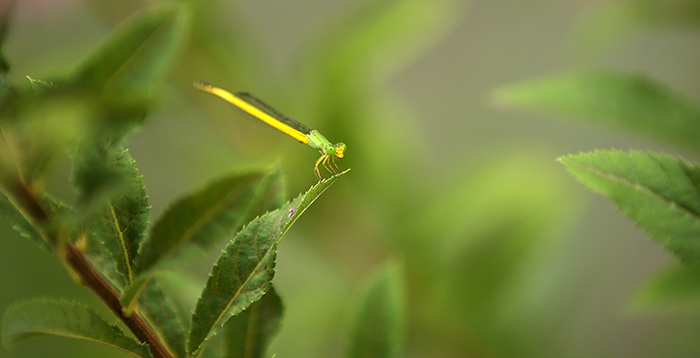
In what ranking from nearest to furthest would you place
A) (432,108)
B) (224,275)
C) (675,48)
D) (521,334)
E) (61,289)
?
(224,275)
(521,334)
(61,289)
(675,48)
(432,108)

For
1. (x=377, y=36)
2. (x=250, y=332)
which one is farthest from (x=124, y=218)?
(x=377, y=36)

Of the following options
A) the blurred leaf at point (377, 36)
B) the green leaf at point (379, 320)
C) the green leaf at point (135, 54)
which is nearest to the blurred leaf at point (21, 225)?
the green leaf at point (135, 54)

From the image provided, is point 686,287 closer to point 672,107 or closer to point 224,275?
point 672,107

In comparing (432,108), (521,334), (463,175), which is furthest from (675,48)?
(521,334)

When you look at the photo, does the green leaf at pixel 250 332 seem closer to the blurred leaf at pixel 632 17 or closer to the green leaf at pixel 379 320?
the green leaf at pixel 379 320

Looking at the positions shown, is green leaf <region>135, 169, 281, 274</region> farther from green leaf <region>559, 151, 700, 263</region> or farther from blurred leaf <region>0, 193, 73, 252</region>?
green leaf <region>559, 151, 700, 263</region>

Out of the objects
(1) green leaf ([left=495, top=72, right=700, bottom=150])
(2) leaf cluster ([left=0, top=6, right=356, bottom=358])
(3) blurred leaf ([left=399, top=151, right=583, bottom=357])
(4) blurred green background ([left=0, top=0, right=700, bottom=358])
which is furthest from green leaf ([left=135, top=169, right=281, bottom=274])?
(3) blurred leaf ([left=399, top=151, right=583, bottom=357])

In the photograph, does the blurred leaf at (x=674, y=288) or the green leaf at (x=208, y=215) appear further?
the blurred leaf at (x=674, y=288)

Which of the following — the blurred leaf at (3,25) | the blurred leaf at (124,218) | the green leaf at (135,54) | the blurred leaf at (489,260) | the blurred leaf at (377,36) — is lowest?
the blurred leaf at (124,218)

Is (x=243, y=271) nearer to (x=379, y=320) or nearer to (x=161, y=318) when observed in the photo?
(x=161, y=318)
